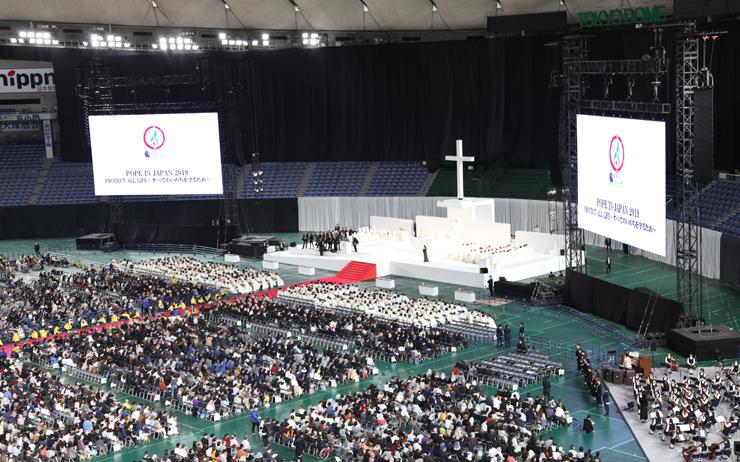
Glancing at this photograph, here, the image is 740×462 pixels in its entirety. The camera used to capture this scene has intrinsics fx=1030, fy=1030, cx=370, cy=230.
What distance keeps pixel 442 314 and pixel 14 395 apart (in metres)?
18.3

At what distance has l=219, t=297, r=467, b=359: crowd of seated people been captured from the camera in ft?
135

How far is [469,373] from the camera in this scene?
3788cm

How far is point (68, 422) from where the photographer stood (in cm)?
3359

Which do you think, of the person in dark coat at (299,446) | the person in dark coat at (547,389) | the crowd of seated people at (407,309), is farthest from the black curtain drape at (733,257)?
the person in dark coat at (299,446)

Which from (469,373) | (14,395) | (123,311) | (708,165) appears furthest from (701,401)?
(123,311)

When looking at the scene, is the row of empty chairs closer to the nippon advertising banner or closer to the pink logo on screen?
the nippon advertising banner

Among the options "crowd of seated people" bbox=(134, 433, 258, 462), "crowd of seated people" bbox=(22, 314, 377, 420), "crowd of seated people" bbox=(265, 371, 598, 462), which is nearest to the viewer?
"crowd of seated people" bbox=(134, 433, 258, 462)

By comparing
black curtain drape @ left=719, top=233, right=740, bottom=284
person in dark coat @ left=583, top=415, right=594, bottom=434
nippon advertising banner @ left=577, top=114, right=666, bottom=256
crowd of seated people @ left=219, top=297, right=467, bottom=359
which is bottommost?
person in dark coat @ left=583, top=415, right=594, bottom=434

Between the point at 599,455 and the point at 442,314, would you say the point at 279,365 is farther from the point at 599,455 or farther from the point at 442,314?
the point at 599,455

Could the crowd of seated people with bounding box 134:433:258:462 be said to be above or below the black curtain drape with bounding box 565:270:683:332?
below

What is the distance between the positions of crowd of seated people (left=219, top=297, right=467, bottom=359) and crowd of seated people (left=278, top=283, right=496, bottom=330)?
668mm

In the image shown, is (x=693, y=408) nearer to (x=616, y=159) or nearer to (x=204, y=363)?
(x=616, y=159)

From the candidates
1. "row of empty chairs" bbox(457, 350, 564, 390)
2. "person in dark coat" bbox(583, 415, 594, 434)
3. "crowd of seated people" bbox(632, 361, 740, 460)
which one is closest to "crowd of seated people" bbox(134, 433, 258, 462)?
"person in dark coat" bbox(583, 415, 594, 434)

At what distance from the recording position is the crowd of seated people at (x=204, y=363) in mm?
36312
